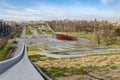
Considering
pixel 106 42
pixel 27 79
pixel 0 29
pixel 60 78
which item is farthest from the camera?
pixel 0 29

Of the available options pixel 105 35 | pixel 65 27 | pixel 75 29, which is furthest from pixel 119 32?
pixel 65 27

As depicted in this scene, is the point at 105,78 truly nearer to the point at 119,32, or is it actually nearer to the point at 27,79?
the point at 27,79

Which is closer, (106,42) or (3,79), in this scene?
(3,79)

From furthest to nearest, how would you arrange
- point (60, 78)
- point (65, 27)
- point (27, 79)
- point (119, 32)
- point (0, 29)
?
point (65, 27), point (0, 29), point (119, 32), point (60, 78), point (27, 79)

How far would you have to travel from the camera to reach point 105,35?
72.1 metres

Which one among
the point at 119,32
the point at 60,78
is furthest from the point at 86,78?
the point at 119,32

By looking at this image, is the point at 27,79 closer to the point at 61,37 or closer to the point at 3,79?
the point at 3,79

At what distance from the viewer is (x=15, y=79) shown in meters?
12.9

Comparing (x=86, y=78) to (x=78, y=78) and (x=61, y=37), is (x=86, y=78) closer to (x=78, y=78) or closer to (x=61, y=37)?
(x=78, y=78)

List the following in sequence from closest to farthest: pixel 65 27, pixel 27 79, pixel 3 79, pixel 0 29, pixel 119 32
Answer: pixel 3 79 < pixel 27 79 < pixel 119 32 < pixel 0 29 < pixel 65 27

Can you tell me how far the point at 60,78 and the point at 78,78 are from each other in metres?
1.08

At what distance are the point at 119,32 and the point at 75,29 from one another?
Answer: 198 feet

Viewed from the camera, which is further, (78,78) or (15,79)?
(78,78)

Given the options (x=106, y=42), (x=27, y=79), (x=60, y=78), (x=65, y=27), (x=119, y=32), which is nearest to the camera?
(x=27, y=79)
